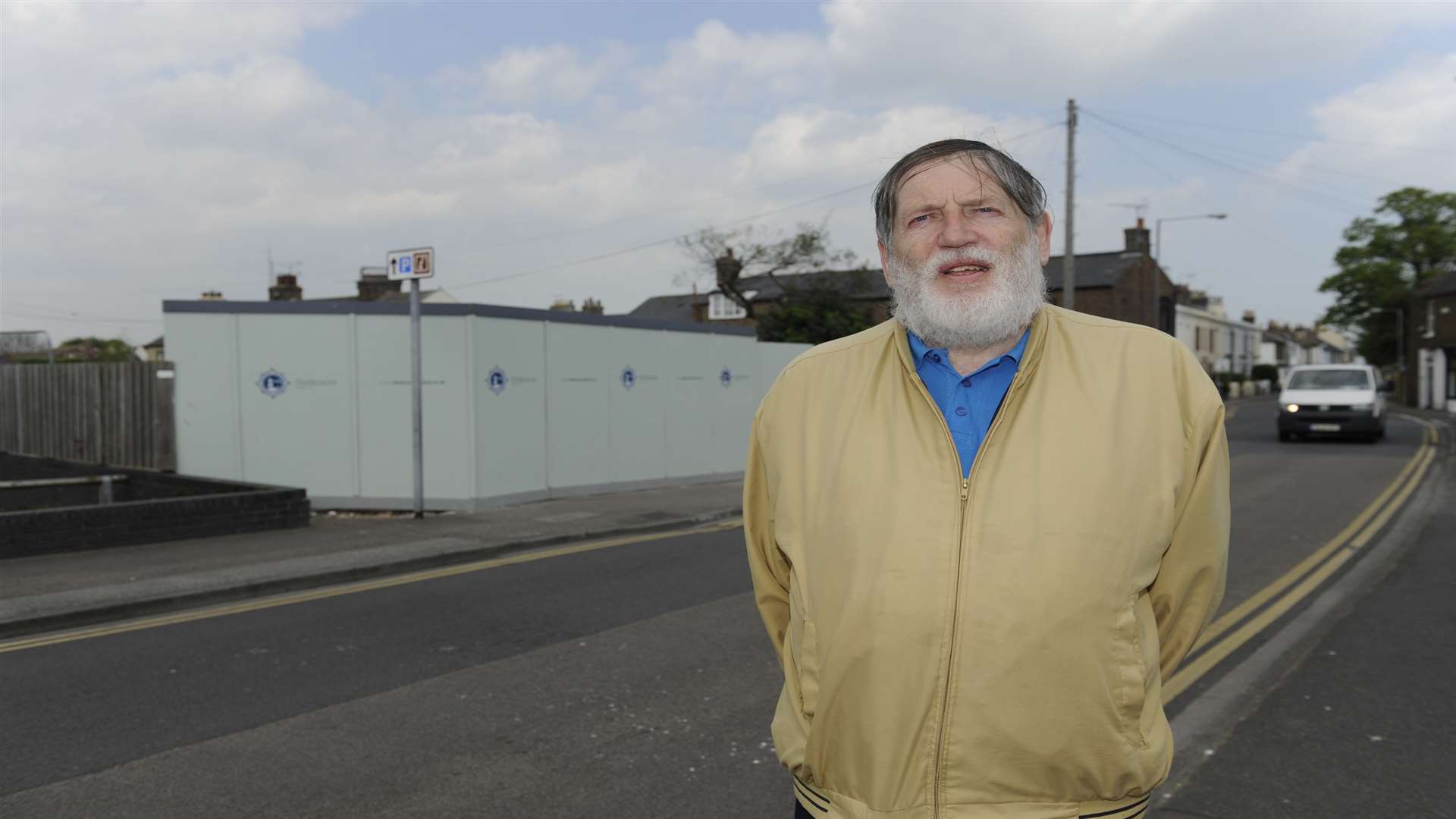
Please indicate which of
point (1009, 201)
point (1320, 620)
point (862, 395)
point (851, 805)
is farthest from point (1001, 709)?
point (1320, 620)

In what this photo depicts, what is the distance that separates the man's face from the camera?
2090 mm

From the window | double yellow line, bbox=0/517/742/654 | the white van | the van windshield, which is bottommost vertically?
double yellow line, bbox=0/517/742/654

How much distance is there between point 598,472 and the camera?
15961 mm

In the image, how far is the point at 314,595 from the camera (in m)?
8.53

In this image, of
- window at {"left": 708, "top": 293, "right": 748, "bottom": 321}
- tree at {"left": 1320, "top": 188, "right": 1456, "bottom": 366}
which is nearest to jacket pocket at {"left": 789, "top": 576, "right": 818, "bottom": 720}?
window at {"left": 708, "top": 293, "right": 748, "bottom": 321}

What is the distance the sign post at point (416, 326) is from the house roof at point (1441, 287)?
5150 centimetres

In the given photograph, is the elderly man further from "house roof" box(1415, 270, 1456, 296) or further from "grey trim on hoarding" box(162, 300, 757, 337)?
"house roof" box(1415, 270, 1456, 296)

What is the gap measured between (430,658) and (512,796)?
93.1 inches

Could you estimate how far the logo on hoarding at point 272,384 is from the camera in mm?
13461

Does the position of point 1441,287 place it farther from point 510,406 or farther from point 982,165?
point 982,165

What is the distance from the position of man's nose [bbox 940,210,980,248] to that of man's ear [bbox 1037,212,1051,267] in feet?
0.66

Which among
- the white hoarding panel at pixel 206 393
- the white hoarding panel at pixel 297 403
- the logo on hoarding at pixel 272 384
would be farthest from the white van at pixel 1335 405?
the white hoarding panel at pixel 206 393

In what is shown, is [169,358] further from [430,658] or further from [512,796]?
[512,796]

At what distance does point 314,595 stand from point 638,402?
28.3ft
